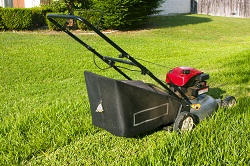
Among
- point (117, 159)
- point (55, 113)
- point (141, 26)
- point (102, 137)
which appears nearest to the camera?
point (117, 159)

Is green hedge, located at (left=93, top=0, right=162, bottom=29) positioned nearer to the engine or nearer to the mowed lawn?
the mowed lawn

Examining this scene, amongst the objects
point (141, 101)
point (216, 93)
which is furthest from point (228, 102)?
point (141, 101)

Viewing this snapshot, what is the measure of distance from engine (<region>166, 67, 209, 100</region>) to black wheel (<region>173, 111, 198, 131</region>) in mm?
303

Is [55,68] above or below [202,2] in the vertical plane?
below

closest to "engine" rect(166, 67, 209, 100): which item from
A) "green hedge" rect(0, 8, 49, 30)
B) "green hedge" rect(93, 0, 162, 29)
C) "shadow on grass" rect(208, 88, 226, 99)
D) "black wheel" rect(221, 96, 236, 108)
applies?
"black wheel" rect(221, 96, 236, 108)

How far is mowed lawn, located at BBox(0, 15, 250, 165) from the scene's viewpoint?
3.11 meters

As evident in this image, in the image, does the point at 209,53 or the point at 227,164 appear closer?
the point at 227,164

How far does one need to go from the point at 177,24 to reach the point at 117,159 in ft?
50.9

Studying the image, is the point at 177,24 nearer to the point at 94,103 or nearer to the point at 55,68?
the point at 55,68

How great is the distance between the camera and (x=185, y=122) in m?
3.59

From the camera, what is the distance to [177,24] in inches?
707

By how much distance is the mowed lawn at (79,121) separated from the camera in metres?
3.11

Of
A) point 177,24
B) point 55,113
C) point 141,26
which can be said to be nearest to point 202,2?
point 177,24

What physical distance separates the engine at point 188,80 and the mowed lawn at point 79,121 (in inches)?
13.8
